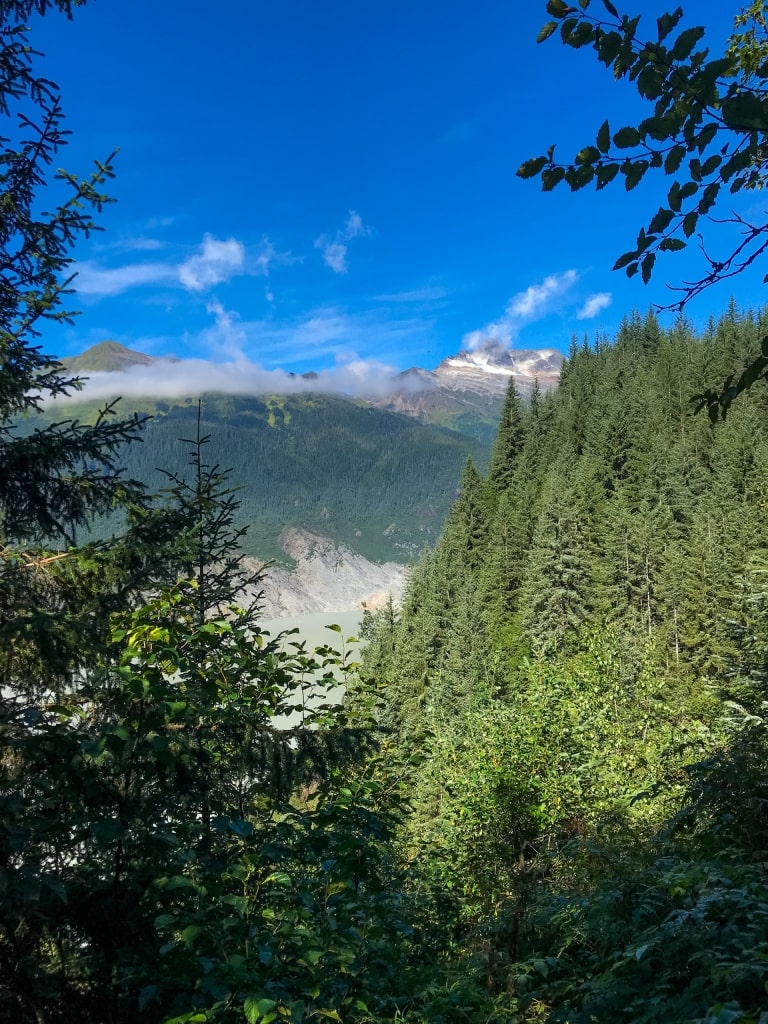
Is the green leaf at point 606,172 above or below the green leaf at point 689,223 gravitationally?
above

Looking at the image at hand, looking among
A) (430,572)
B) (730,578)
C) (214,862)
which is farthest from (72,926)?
(430,572)

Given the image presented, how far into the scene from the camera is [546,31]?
1830mm

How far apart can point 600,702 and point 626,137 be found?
43.0 feet

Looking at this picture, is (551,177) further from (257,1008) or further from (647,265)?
(257,1008)

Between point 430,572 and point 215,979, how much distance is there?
167ft

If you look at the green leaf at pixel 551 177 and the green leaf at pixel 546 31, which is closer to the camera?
the green leaf at pixel 546 31

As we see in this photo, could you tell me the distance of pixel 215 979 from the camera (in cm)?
215

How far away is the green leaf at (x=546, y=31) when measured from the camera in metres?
1.82

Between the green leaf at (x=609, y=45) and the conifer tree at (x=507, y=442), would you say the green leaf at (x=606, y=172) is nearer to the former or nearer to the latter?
the green leaf at (x=609, y=45)

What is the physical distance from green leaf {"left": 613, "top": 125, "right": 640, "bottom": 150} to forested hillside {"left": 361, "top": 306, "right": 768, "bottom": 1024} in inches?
34.2

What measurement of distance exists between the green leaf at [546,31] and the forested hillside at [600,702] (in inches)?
49.7

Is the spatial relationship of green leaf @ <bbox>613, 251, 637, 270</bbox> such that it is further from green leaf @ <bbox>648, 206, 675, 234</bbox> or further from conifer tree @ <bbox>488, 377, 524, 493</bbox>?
conifer tree @ <bbox>488, 377, 524, 493</bbox>

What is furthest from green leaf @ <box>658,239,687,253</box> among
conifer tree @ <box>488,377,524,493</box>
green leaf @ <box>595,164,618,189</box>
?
conifer tree @ <box>488,377,524,493</box>

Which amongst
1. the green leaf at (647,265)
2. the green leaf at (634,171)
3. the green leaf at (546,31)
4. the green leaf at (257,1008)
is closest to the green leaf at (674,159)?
the green leaf at (634,171)
